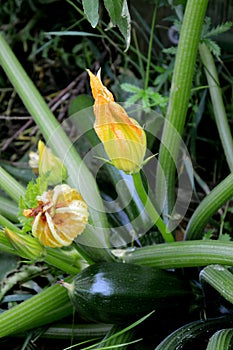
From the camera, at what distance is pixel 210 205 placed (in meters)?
1.27

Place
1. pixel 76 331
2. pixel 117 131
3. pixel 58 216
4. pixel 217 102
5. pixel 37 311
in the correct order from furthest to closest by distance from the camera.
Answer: pixel 217 102 → pixel 76 331 → pixel 37 311 → pixel 58 216 → pixel 117 131

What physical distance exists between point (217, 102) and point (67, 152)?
41 cm

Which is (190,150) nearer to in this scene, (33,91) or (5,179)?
(33,91)

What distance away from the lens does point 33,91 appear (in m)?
1.44

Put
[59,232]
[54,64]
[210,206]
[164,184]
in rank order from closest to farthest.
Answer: [59,232] < [210,206] < [164,184] < [54,64]

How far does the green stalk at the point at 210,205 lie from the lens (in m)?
1.23

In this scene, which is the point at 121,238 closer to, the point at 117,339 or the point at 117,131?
the point at 117,339

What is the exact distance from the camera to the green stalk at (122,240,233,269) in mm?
1128

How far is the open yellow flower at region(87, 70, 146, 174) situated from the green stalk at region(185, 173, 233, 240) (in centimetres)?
25

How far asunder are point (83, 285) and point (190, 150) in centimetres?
65

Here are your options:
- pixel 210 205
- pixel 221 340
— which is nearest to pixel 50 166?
pixel 210 205

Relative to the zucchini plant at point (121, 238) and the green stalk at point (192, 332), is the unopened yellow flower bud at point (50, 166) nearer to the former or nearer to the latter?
the zucchini plant at point (121, 238)

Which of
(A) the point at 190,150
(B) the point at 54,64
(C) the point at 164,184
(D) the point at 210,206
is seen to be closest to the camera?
(D) the point at 210,206

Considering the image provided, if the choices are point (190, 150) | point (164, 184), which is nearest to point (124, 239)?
point (164, 184)
